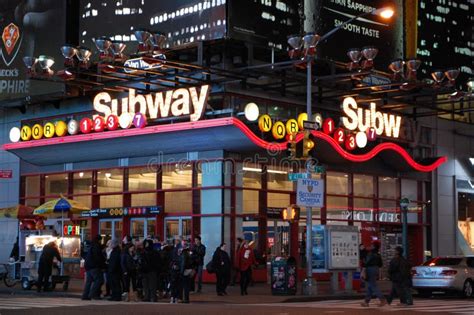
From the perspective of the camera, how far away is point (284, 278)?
2744cm

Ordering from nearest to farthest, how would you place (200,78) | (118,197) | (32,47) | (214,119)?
1. (214,119)
2. (200,78)
3. (118,197)
4. (32,47)

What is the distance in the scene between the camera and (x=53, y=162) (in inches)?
1563

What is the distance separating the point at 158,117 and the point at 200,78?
2.23 metres

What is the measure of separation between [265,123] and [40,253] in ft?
30.8

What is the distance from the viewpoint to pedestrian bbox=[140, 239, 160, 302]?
79.7 feet

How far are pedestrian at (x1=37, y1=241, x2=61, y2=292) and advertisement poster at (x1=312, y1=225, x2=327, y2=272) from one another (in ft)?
27.8

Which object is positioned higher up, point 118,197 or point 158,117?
point 158,117

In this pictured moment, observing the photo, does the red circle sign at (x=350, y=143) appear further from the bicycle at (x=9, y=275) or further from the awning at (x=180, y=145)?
the bicycle at (x=9, y=275)

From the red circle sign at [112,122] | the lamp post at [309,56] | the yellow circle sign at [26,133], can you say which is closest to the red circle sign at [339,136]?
the lamp post at [309,56]

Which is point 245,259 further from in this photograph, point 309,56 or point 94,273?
point 309,56

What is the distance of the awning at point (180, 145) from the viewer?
Answer: 32.1 metres

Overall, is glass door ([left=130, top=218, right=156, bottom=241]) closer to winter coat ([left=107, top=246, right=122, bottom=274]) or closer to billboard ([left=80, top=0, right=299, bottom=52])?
billboard ([left=80, top=0, right=299, bottom=52])

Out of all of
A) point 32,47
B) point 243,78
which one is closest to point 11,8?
point 32,47

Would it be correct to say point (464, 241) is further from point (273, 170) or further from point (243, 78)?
point (243, 78)
